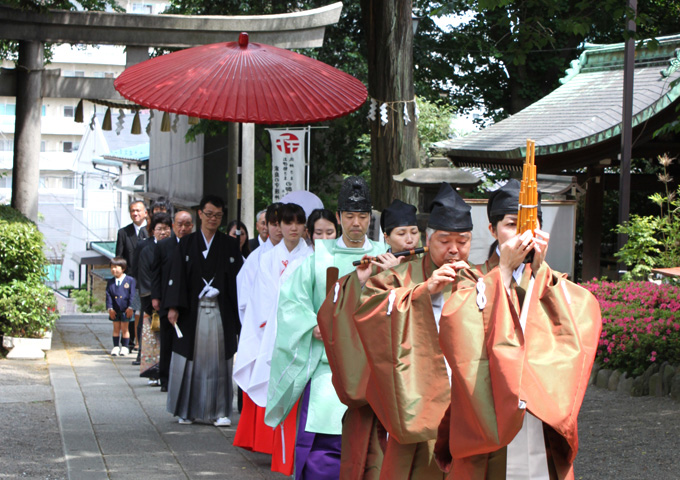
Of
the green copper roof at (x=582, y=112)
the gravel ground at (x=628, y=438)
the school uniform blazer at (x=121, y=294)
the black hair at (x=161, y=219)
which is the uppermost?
the green copper roof at (x=582, y=112)

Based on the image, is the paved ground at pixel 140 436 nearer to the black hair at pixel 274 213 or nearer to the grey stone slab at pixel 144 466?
the grey stone slab at pixel 144 466

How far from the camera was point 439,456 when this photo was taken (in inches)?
132

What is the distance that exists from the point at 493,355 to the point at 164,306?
4.84 meters

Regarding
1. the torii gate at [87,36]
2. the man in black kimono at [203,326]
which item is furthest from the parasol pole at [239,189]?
the torii gate at [87,36]

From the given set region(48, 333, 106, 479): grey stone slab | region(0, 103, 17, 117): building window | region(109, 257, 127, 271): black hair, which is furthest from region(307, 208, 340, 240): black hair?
region(0, 103, 17, 117): building window

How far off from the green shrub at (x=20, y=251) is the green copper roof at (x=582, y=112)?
7.31 m

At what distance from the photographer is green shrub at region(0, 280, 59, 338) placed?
979 centimetres

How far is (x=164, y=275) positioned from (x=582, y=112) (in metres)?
9.34

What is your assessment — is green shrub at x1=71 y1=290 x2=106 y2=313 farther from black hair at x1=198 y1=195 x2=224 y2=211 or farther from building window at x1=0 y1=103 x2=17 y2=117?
building window at x1=0 y1=103 x2=17 y2=117

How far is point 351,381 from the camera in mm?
3988

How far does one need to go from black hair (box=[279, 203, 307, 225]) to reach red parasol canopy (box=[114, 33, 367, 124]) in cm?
66

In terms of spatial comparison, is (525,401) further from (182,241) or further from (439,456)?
(182,241)

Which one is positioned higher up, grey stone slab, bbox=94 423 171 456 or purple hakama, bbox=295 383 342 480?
purple hakama, bbox=295 383 342 480

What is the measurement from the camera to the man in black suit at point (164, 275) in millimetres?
7902
